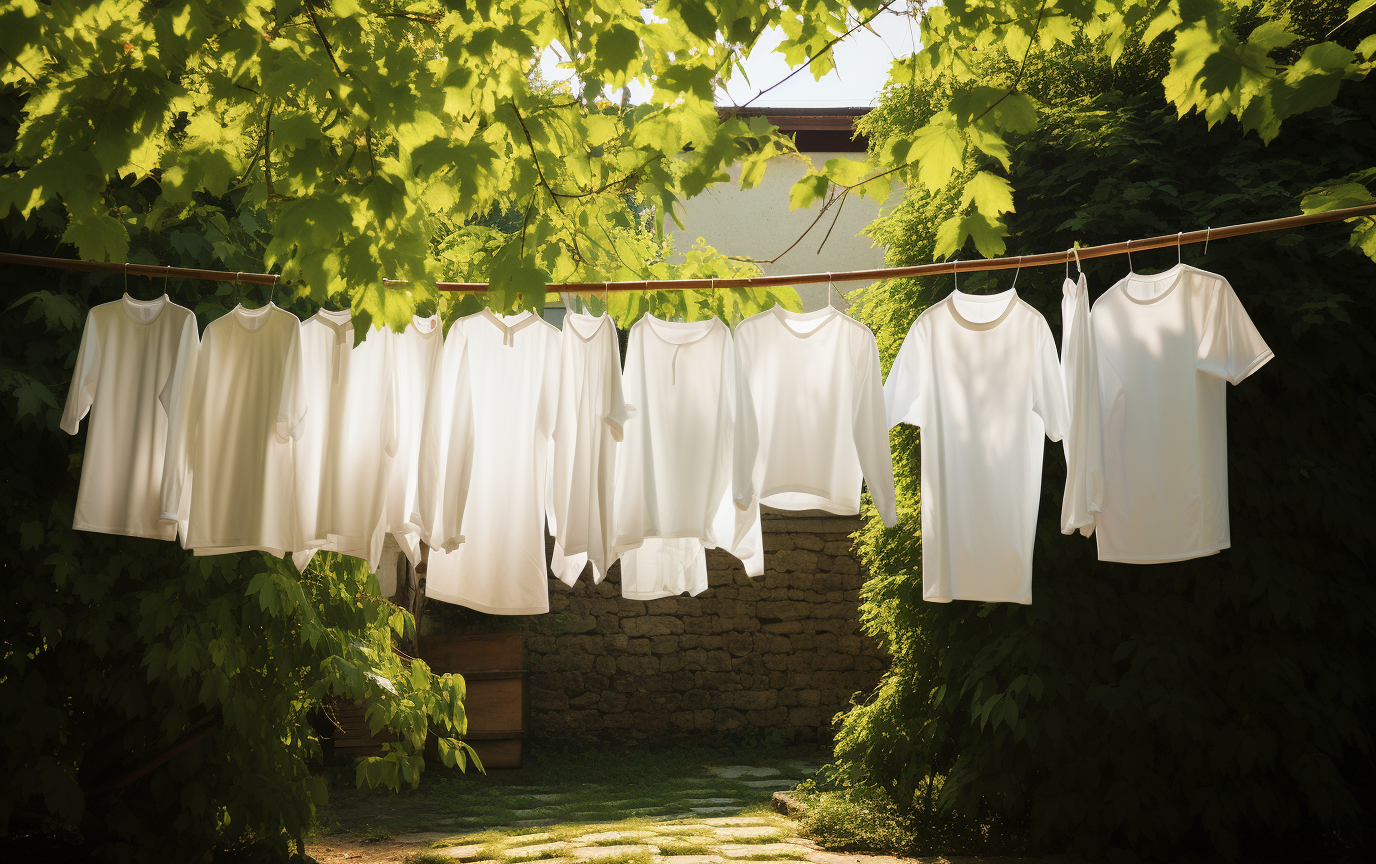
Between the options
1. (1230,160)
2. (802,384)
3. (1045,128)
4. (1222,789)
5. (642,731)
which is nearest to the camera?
(802,384)

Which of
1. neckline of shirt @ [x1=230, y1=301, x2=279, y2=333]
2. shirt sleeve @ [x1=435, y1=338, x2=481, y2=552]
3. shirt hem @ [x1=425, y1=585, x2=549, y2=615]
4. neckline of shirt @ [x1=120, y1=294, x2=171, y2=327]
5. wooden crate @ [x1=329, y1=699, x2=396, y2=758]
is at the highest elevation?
neckline of shirt @ [x1=120, y1=294, x2=171, y2=327]

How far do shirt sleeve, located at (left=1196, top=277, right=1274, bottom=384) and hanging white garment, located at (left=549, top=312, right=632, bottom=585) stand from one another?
70.3 inches

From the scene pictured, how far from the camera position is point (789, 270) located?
961 centimetres

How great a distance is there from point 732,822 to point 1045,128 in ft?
13.8

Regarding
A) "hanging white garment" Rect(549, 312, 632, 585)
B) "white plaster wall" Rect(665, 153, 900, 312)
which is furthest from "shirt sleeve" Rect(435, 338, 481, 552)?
"white plaster wall" Rect(665, 153, 900, 312)

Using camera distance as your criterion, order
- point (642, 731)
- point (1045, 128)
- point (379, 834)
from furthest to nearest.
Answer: point (642, 731) < point (379, 834) < point (1045, 128)

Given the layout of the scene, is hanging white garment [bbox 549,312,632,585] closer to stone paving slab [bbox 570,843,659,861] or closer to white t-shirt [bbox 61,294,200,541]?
white t-shirt [bbox 61,294,200,541]

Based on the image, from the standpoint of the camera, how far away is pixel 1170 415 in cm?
277

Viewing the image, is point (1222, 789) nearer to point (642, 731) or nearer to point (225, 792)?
point (225, 792)

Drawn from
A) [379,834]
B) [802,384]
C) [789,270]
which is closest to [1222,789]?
[802,384]

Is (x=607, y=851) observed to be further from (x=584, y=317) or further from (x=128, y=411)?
(x=128, y=411)

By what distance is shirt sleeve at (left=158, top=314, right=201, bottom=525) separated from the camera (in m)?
3.04

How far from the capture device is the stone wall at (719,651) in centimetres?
818

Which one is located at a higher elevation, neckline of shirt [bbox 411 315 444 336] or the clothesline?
the clothesline
